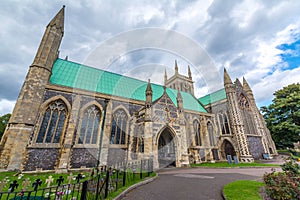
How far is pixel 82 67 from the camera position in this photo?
65.3 feet

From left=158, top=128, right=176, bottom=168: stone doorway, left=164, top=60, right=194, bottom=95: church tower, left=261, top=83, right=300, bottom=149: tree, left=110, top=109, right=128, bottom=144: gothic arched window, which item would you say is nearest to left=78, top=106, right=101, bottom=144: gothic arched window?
left=110, top=109, right=128, bottom=144: gothic arched window

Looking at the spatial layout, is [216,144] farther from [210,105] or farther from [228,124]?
[210,105]

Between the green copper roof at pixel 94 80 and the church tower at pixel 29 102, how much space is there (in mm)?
1784

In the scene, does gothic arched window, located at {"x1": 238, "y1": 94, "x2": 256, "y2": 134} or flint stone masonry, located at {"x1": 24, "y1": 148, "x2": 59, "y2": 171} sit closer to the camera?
flint stone masonry, located at {"x1": 24, "y1": 148, "x2": 59, "y2": 171}

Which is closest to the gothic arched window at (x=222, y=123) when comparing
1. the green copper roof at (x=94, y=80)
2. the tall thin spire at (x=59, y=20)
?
the green copper roof at (x=94, y=80)

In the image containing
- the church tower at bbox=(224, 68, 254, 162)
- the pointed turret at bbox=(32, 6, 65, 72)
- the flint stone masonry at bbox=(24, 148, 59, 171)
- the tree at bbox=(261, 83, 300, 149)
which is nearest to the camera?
the flint stone masonry at bbox=(24, 148, 59, 171)

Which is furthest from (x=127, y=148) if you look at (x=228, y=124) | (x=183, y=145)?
(x=228, y=124)

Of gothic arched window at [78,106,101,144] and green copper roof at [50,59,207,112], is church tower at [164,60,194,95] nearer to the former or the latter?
green copper roof at [50,59,207,112]

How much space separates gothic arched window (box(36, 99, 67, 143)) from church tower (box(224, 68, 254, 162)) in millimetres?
24940

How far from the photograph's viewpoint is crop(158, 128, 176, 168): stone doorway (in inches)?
679

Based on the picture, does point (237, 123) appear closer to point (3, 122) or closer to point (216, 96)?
point (216, 96)

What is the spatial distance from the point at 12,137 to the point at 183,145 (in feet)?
54.5

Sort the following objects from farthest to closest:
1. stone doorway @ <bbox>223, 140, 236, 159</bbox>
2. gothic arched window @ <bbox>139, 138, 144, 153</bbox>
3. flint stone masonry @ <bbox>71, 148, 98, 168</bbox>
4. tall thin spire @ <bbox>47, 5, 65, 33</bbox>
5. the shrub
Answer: stone doorway @ <bbox>223, 140, 236, 159</bbox>
tall thin spire @ <bbox>47, 5, 65, 33</bbox>
gothic arched window @ <bbox>139, 138, 144, 153</bbox>
flint stone masonry @ <bbox>71, 148, 98, 168</bbox>
the shrub

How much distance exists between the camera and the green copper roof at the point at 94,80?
16.7 m
